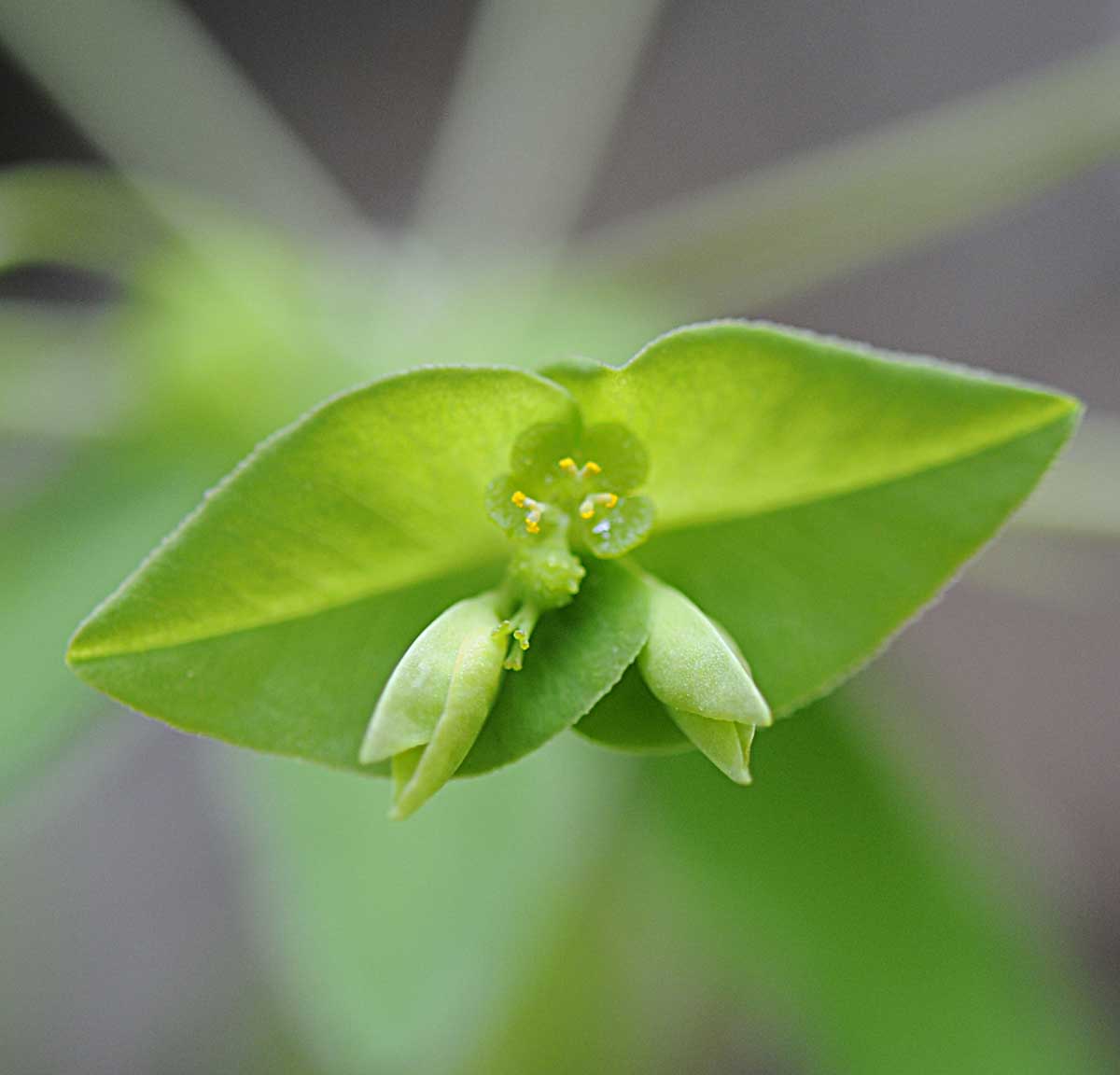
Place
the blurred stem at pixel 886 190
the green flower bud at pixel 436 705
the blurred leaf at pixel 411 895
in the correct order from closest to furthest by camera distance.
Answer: the green flower bud at pixel 436 705, the blurred leaf at pixel 411 895, the blurred stem at pixel 886 190

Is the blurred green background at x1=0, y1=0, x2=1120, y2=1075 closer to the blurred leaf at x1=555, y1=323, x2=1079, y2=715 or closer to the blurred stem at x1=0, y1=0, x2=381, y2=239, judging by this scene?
the blurred stem at x1=0, y1=0, x2=381, y2=239

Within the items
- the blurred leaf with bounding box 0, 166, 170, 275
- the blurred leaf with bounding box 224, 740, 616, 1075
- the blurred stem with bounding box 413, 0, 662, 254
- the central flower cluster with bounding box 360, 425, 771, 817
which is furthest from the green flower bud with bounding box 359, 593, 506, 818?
the blurred stem with bounding box 413, 0, 662, 254

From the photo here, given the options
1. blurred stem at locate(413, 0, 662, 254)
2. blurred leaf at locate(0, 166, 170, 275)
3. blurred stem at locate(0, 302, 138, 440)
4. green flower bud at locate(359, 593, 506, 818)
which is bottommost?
green flower bud at locate(359, 593, 506, 818)

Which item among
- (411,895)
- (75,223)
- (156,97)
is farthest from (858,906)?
(156,97)

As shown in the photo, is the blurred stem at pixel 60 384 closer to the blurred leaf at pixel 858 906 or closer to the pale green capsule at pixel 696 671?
the blurred leaf at pixel 858 906

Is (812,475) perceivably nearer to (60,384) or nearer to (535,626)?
(535,626)

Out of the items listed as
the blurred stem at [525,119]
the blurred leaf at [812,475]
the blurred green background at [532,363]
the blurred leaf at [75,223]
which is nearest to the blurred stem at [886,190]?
the blurred green background at [532,363]
